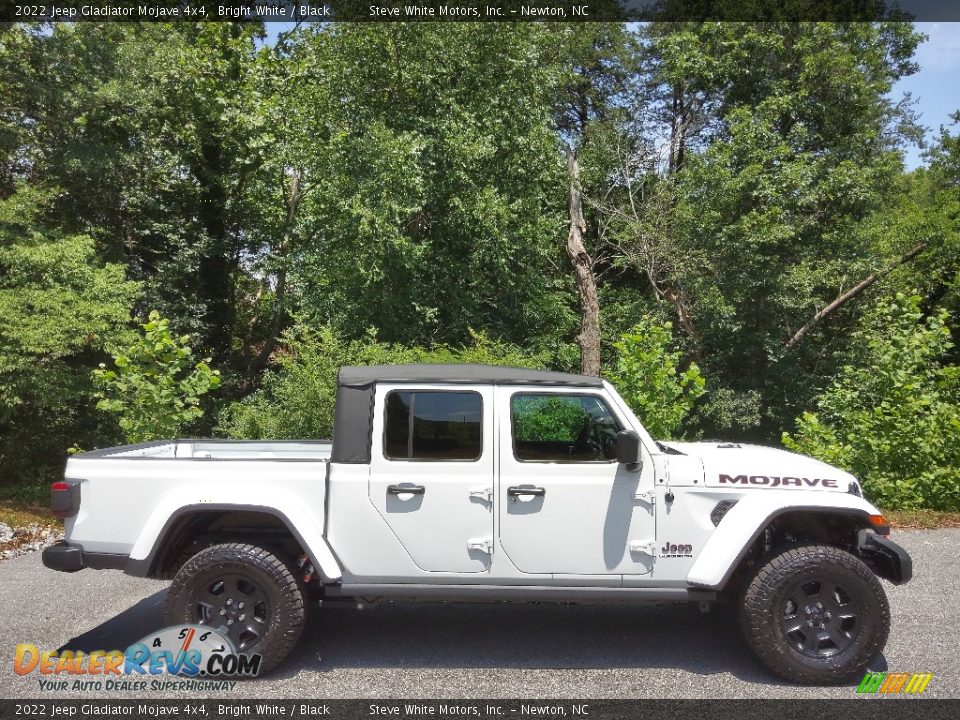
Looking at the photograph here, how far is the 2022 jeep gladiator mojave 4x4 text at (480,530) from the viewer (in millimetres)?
4633

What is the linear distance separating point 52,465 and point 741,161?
1641 cm

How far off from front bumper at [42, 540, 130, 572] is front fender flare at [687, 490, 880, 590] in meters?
3.37

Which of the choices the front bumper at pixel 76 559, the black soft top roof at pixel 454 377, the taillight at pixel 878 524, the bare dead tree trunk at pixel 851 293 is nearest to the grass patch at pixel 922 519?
the taillight at pixel 878 524

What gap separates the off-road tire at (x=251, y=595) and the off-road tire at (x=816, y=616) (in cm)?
265

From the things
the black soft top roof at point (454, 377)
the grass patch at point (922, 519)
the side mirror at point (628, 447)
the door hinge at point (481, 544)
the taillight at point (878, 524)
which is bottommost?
the grass patch at point (922, 519)

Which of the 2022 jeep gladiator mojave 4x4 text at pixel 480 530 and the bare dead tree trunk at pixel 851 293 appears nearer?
the 2022 jeep gladiator mojave 4x4 text at pixel 480 530

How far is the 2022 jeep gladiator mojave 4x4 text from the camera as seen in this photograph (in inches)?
182

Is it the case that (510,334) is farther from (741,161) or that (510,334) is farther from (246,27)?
(246,27)

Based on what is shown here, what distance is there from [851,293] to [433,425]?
16.7 m

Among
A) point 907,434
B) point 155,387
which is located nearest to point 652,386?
point 907,434

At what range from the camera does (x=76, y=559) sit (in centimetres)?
470

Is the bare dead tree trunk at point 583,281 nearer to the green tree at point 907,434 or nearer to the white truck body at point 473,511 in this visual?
the green tree at point 907,434

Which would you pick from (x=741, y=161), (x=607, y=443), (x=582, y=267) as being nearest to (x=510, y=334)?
(x=582, y=267)

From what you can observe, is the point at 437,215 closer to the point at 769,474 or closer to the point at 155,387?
the point at 155,387
